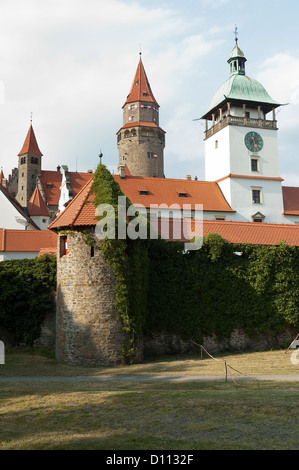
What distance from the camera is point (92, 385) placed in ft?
45.3

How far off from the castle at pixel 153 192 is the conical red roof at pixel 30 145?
0.16 metres

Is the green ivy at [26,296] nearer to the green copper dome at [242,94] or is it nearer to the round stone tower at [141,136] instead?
the green copper dome at [242,94]

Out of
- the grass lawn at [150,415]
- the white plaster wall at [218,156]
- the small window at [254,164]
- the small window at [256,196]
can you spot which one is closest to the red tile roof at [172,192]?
the white plaster wall at [218,156]

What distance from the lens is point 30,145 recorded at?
75562 millimetres

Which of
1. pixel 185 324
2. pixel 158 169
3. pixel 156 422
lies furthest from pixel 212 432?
pixel 158 169

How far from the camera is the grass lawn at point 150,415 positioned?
802 cm

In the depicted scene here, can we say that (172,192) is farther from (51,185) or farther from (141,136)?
(141,136)

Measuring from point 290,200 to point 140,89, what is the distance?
111 feet

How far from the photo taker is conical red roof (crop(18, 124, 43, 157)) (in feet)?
245

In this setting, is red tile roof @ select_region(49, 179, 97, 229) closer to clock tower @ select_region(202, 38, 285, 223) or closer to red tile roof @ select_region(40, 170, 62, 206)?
clock tower @ select_region(202, 38, 285, 223)

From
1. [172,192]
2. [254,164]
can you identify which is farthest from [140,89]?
[172,192]

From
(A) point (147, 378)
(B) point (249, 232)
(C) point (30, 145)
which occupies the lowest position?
(A) point (147, 378)
